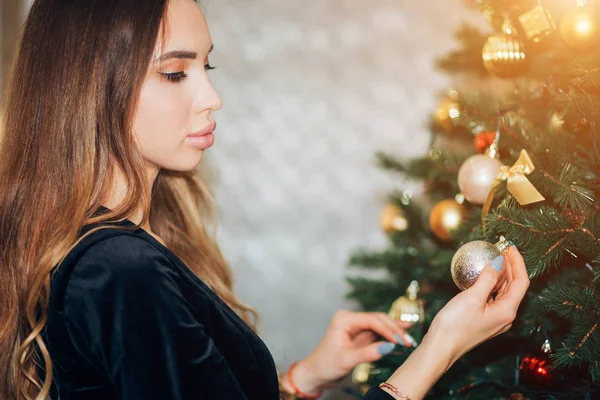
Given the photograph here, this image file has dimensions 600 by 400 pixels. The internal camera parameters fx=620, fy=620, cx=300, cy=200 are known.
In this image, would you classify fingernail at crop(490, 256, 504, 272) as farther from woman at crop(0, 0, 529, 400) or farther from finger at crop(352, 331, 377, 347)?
finger at crop(352, 331, 377, 347)

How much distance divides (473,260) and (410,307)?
1.78 feet

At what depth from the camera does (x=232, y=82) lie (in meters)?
1.98

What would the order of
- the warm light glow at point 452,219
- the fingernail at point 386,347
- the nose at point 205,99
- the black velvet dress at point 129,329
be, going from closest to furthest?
the black velvet dress at point 129,329
the nose at point 205,99
the fingernail at point 386,347
the warm light glow at point 452,219

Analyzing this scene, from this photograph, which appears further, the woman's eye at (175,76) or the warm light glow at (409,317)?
the warm light glow at (409,317)

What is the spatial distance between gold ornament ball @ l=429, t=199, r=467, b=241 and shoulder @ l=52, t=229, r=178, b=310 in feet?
2.12

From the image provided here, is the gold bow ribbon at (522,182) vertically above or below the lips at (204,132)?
below

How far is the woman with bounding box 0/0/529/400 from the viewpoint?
2.63 feet

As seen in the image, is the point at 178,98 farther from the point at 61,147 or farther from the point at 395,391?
the point at 395,391

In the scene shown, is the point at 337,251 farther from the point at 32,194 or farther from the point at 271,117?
the point at 32,194

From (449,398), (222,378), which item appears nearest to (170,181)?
(222,378)

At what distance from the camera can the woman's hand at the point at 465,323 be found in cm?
83

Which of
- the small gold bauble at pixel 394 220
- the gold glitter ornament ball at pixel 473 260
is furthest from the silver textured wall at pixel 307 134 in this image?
the gold glitter ornament ball at pixel 473 260

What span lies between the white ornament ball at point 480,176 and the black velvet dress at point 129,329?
37cm

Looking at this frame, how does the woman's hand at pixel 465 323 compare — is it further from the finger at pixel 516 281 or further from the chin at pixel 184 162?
the chin at pixel 184 162
